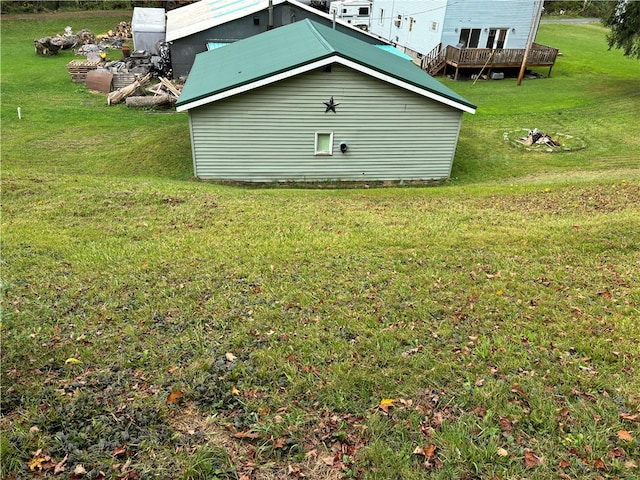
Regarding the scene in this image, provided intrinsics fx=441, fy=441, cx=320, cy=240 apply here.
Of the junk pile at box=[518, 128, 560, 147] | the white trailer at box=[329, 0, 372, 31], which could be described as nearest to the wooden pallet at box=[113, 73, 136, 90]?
the junk pile at box=[518, 128, 560, 147]

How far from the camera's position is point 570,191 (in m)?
10.9

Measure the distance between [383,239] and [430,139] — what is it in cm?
798

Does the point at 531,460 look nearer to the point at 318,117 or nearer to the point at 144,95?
the point at 318,117

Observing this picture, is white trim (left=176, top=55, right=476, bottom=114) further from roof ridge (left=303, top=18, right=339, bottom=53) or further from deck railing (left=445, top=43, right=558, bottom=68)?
deck railing (left=445, top=43, right=558, bottom=68)

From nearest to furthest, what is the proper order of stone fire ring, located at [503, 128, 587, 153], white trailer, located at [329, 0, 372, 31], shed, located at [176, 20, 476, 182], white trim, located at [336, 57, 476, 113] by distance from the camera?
white trim, located at [336, 57, 476, 113] → shed, located at [176, 20, 476, 182] → stone fire ring, located at [503, 128, 587, 153] → white trailer, located at [329, 0, 372, 31]

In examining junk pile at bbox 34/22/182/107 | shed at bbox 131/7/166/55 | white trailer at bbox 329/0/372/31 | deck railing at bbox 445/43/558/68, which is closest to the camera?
junk pile at bbox 34/22/182/107

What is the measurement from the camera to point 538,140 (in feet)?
58.4

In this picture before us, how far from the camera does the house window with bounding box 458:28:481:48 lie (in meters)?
29.5

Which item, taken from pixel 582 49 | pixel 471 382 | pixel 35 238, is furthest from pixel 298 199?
pixel 582 49

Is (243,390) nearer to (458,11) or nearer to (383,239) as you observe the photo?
(383,239)

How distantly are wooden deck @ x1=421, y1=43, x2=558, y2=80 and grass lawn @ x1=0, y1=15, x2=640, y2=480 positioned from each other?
1995 centimetres

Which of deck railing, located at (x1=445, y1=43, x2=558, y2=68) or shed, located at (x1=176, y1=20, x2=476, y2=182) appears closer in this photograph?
shed, located at (x1=176, y1=20, x2=476, y2=182)

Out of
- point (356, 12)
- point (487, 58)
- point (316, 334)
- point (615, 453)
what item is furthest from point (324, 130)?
point (356, 12)

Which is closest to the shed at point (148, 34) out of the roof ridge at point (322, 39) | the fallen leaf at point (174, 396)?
the roof ridge at point (322, 39)
